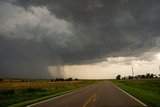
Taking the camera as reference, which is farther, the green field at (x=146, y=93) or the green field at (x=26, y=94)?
the green field at (x=26, y=94)

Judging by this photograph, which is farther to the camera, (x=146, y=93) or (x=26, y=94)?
(x=26, y=94)

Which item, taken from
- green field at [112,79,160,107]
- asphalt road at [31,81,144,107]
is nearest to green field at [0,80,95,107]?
asphalt road at [31,81,144,107]

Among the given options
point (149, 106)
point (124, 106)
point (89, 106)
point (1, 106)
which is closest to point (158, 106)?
point (149, 106)

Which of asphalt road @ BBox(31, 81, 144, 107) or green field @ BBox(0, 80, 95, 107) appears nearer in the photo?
asphalt road @ BBox(31, 81, 144, 107)

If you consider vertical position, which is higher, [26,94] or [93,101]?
[26,94]

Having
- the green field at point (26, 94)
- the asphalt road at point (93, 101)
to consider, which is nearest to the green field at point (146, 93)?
the asphalt road at point (93, 101)

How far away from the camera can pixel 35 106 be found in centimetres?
1623

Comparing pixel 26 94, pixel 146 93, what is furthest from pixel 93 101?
pixel 26 94

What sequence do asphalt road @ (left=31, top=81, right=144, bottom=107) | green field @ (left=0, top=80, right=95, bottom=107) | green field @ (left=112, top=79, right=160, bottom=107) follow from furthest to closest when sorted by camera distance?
green field @ (left=0, top=80, right=95, bottom=107) < green field @ (left=112, top=79, right=160, bottom=107) < asphalt road @ (left=31, top=81, right=144, bottom=107)

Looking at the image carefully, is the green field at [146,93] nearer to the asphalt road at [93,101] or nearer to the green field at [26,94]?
the asphalt road at [93,101]

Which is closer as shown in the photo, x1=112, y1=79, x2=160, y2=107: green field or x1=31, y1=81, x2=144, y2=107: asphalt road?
x1=31, y1=81, x2=144, y2=107: asphalt road

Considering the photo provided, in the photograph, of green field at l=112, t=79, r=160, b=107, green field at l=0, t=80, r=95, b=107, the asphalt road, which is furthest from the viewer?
green field at l=0, t=80, r=95, b=107

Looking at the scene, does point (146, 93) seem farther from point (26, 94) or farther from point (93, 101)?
point (26, 94)

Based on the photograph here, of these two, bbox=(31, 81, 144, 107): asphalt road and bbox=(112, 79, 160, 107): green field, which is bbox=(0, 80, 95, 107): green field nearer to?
bbox=(31, 81, 144, 107): asphalt road
